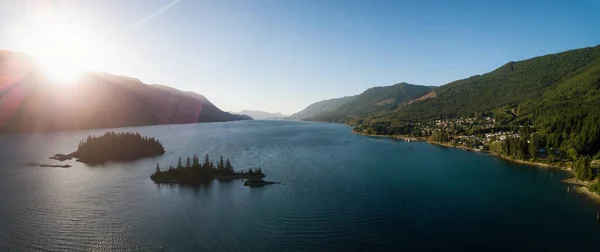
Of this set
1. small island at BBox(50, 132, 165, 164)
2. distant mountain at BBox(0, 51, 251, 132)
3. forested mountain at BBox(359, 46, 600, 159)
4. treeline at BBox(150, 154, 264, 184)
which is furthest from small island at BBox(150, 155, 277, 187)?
distant mountain at BBox(0, 51, 251, 132)

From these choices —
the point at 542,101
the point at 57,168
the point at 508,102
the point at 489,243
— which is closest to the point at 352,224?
the point at 489,243

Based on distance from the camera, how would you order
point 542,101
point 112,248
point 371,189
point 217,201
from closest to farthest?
point 112,248, point 217,201, point 371,189, point 542,101

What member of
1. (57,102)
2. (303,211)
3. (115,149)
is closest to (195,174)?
(303,211)

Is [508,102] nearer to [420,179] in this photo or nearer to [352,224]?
[420,179]

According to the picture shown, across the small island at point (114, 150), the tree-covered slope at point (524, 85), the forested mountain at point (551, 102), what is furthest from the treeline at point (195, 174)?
the tree-covered slope at point (524, 85)

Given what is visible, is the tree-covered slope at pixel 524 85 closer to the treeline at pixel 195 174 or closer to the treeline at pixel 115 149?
the treeline at pixel 195 174
